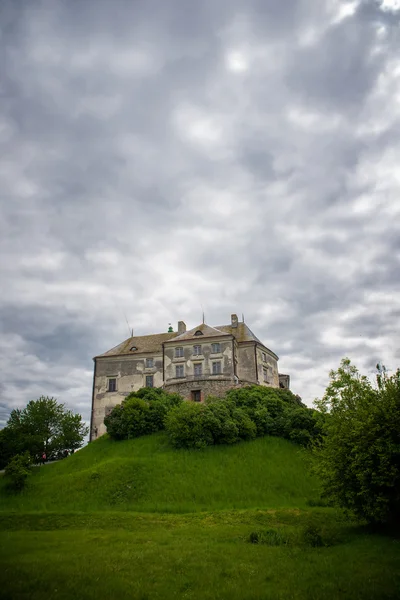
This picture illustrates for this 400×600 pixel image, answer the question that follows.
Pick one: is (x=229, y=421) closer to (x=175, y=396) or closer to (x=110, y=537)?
(x=175, y=396)

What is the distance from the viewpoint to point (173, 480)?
92.7ft

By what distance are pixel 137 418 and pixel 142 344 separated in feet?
48.6

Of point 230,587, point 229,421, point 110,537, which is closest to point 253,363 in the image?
point 229,421

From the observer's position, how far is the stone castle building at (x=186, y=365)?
4462cm

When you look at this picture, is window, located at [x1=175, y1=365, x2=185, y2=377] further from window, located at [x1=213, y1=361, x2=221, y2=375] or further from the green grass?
the green grass

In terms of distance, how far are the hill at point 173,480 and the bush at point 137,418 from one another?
226cm

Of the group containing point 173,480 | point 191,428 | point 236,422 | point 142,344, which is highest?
point 142,344

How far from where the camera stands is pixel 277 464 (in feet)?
102

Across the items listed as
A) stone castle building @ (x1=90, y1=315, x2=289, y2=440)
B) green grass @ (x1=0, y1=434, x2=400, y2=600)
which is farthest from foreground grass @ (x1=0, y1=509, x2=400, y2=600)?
stone castle building @ (x1=90, y1=315, x2=289, y2=440)

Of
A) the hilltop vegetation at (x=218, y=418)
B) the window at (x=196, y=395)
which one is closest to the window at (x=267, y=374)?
the hilltop vegetation at (x=218, y=418)

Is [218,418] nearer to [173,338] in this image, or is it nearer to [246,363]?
[246,363]

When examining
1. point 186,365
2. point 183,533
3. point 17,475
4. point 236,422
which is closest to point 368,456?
point 183,533

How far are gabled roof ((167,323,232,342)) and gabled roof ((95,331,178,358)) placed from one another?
286 cm

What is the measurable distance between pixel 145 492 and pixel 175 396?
14.8 metres
